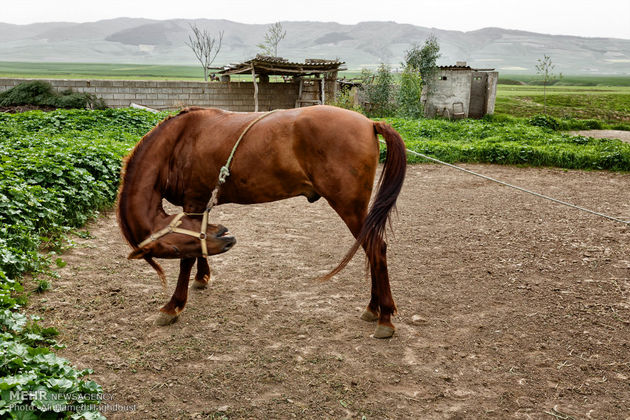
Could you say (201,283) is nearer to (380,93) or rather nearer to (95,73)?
(380,93)

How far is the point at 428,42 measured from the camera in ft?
70.4

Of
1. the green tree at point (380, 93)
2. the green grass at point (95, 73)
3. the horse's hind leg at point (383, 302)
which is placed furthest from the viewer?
the green grass at point (95, 73)

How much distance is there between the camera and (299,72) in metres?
19.2

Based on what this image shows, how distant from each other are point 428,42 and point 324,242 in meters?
18.5

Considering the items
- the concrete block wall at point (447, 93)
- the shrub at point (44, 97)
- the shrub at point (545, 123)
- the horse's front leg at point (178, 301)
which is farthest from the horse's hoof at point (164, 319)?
the concrete block wall at point (447, 93)

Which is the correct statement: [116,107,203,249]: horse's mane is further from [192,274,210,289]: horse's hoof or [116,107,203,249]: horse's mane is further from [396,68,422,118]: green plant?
[396,68,422,118]: green plant

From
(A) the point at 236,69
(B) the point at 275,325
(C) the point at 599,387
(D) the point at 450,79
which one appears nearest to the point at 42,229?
(B) the point at 275,325

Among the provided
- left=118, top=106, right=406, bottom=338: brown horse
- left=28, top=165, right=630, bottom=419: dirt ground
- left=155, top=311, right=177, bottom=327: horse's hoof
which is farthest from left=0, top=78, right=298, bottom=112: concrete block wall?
left=155, top=311, right=177, bottom=327: horse's hoof

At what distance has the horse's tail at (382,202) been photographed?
11.4 ft

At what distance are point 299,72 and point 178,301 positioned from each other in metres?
16.8

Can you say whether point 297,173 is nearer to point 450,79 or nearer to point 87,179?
point 87,179

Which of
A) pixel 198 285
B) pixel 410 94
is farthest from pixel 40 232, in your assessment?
pixel 410 94

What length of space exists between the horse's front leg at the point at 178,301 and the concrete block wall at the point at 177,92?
14.3 metres

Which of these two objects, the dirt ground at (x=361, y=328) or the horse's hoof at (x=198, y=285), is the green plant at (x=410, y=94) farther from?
the horse's hoof at (x=198, y=285)
